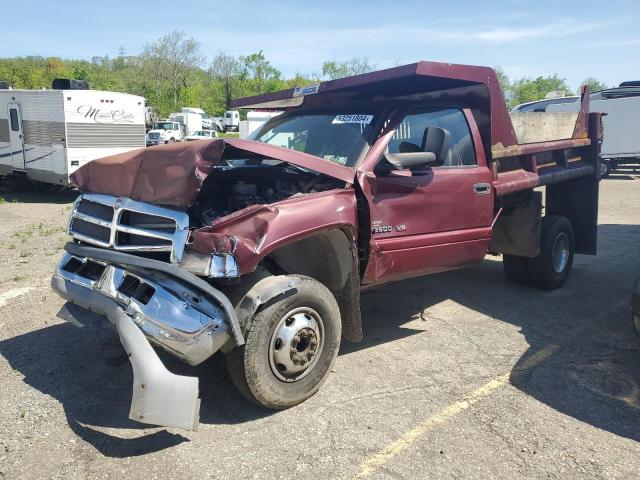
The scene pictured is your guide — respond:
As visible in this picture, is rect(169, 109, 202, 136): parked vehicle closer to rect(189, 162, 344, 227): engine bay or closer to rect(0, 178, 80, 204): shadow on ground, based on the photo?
rect(0, 178, 80, 204): shadow on ground

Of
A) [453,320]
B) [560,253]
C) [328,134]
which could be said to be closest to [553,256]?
[560,253]

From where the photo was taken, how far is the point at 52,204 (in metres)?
14.1

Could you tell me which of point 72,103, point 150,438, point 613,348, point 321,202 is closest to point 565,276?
point 613,348

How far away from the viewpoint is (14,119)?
49.4 feet

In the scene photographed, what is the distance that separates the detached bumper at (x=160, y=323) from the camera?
3.06m

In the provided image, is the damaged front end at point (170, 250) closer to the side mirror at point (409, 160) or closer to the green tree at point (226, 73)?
the side mirror at point (409, 160)

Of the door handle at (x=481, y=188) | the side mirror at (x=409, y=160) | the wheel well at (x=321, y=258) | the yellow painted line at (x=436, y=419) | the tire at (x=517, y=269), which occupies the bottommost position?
the yellow painted line at (x=436, y=419)

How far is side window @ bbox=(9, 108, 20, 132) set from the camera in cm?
1498

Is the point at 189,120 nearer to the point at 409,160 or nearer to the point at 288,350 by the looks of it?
the point at 409,160

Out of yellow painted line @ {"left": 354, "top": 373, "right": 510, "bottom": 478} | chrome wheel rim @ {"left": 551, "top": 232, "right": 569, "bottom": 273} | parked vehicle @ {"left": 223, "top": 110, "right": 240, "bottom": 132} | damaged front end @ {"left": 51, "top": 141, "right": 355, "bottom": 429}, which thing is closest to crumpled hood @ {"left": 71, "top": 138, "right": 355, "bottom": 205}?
damaged front end @ {"left": 51, "top": 141, "right": 355, "bottom": 429}

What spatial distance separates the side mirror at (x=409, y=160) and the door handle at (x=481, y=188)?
33.6 inches

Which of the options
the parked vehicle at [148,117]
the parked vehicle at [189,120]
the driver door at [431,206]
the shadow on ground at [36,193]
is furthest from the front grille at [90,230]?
the parked vehicle at [189,120]

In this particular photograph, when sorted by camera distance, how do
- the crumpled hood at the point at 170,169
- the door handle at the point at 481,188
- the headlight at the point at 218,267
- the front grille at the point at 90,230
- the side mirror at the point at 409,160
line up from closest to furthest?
1. the headlight at the point at 218,267
2. the crumpled hood at the point at 170,169
3. the front grille at the point at 90,230
4. the side mirror at the point at 409,160
5. the door handle at the point at 481,188

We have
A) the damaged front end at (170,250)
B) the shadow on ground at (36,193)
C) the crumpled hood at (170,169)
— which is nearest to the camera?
the damaged front end at (170,250)
